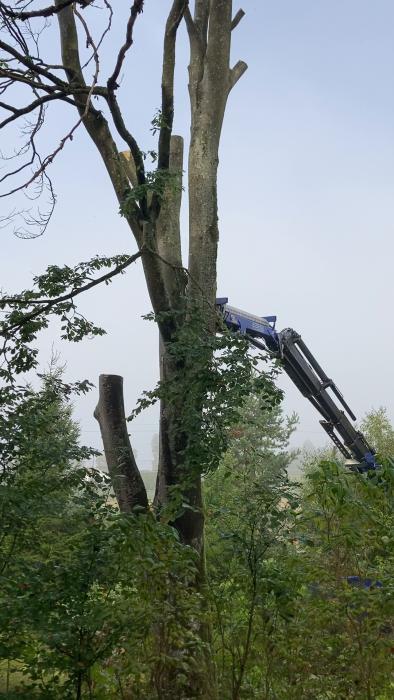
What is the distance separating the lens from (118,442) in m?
7.29

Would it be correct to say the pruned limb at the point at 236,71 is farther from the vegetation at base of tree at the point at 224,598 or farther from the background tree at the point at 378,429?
the background tree at the point at 378,429

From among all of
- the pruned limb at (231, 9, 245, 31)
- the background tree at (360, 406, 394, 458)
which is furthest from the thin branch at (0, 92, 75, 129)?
the background tree at (360, 406, 394, 458)

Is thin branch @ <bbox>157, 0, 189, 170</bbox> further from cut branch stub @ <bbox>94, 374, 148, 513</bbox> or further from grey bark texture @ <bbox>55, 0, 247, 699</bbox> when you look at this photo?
cut branch stub @ <bbox>94, 374, 148, 513</bbox>

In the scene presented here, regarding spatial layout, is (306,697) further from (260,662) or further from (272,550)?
(272,550)

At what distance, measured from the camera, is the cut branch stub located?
702 cm

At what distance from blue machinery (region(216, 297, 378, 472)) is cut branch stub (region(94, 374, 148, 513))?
159 inches

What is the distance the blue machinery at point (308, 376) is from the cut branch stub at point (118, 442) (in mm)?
4032

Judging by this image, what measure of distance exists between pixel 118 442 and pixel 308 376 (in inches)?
263

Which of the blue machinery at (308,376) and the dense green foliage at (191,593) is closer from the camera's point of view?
the dense green foliage at (191,593)

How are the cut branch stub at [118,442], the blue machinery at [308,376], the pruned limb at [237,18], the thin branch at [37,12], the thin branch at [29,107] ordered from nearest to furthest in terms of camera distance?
the thin branch at [37,12] < the thin branch at [29,107] < the cut branch stub at [118,442] < the pruned limb at [237,18] < the blue machinery at [308,376]

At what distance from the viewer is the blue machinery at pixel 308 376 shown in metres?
12.1

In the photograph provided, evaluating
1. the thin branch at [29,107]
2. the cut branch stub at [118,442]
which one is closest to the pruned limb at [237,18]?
the thin branch at [29,107]

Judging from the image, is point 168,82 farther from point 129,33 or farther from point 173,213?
point 173,213

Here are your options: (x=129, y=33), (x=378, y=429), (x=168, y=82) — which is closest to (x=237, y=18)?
(x=168, y=82)
